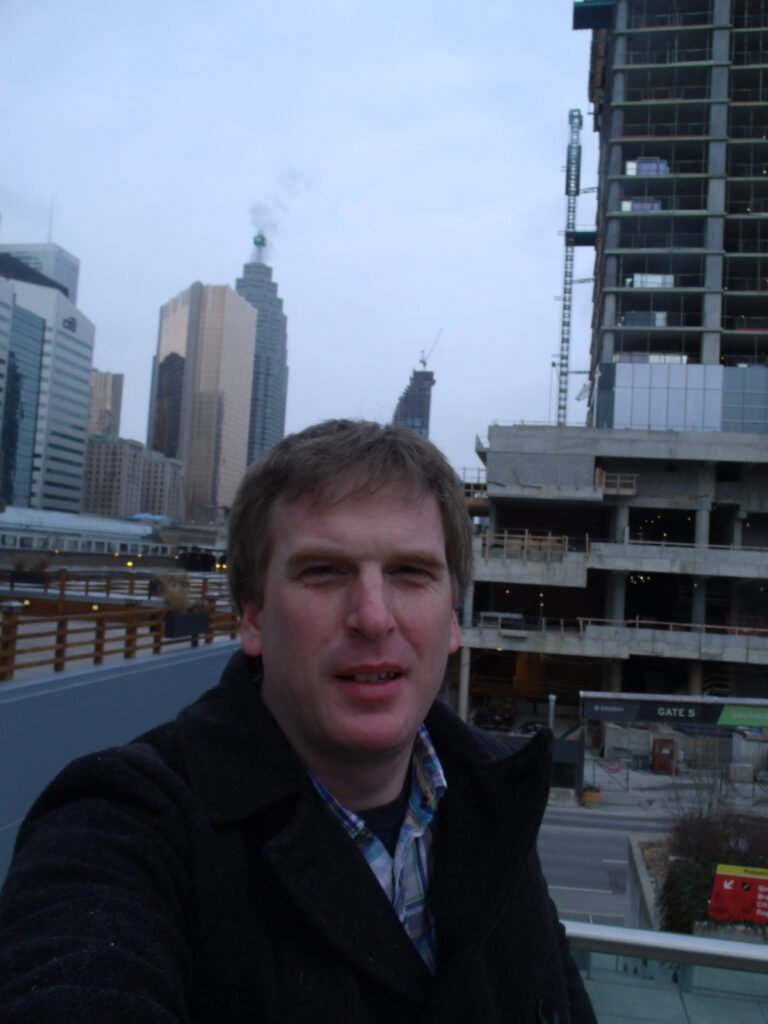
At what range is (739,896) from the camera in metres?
6.93

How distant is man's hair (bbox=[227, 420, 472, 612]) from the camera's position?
137 centimetres

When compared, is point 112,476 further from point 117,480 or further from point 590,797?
point 590,797

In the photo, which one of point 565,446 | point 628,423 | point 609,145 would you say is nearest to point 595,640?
point 565,446

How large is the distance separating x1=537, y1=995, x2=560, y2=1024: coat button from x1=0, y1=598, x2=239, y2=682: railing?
10.3ft

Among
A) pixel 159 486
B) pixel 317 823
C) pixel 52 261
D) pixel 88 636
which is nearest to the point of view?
pixel 317 823

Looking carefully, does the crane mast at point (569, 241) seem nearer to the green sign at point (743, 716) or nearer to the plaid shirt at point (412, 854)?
the green sign at point (743, 716)

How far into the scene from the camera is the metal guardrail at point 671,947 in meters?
2.25

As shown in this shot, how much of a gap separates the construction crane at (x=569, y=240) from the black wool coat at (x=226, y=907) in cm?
5773

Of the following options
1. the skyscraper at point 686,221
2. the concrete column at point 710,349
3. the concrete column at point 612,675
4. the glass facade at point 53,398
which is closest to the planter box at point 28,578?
the concrete column at point 612,675

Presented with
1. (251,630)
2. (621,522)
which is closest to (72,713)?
(251,630)

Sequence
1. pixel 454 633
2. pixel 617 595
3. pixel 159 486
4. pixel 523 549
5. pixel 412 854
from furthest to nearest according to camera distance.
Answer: pixel 159 486 < pixel 617 595 < pixel 523 549 < pixel 454 633 < pixel 412 854

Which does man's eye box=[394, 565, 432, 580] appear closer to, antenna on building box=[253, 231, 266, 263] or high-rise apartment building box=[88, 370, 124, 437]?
antenna on building box=[253, 231, 266, 263]

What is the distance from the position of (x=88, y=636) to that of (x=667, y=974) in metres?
11.1

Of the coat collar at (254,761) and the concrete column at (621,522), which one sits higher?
Result: the concrete column at (621,522)
